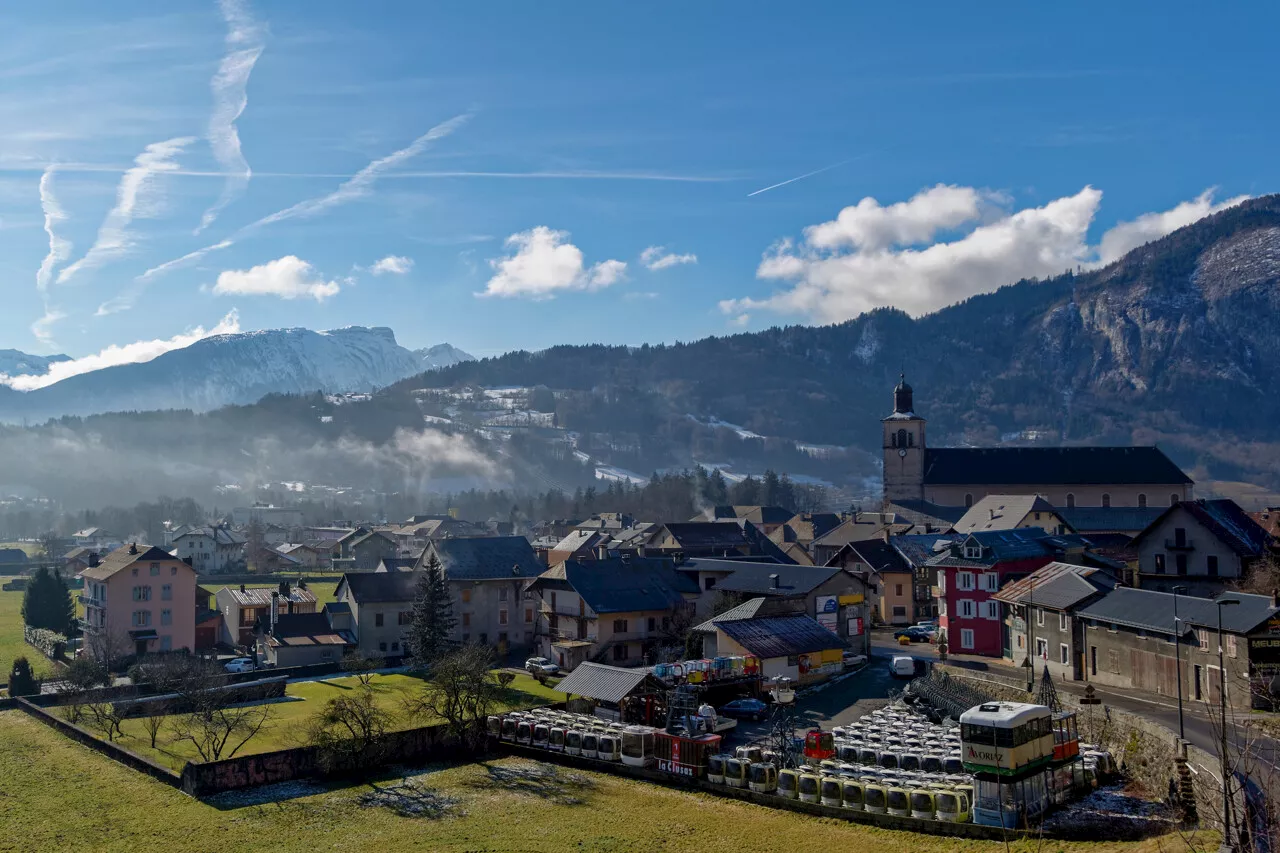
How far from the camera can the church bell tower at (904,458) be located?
119 meters

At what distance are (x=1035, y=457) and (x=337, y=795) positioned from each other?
98720 millimetres

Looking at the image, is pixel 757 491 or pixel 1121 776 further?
pixel 757 491

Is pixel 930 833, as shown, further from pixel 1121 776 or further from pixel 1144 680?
pixel 1144 680

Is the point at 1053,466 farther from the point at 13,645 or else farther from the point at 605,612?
the point at 13,645

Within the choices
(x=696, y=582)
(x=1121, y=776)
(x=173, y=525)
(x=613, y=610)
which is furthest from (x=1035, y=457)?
(x=173, y=525)

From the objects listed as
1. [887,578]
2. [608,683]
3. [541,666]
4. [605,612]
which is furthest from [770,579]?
[608,683]

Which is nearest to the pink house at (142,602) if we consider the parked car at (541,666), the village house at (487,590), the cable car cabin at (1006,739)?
the village house at (487,590)

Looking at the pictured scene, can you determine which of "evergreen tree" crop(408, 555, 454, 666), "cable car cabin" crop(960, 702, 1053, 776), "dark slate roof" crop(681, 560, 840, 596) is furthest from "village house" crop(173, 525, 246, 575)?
"cable car cabin" crop(960, 702, 1053, 776)

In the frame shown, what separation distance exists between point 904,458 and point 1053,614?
74.4m

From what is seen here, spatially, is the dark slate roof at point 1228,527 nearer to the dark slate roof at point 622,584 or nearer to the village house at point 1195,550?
the village house at point 1195,550

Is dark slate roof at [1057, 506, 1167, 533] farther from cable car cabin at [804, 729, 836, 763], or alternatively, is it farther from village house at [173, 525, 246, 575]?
village house at [173, 525, 246, 575]

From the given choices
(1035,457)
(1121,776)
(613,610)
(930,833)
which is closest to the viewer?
(930,833)

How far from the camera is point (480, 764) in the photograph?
39031 millimetres

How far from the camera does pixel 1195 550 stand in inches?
2200
